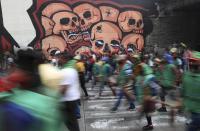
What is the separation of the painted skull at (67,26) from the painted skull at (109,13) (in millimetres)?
1817

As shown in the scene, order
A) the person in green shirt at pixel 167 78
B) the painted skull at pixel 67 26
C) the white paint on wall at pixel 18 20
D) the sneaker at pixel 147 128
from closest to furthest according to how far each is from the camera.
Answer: the sneaker at pixel 147 128 < the person in green shirt at pixel 167 78 < the white paint on wall at pixel 18 20 < the painted skull at pixel 67 26

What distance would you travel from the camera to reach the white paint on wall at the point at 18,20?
32.2m

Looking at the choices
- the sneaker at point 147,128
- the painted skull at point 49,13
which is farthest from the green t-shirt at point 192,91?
the painted skull at point 49,13

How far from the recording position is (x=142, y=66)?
34.1 feet

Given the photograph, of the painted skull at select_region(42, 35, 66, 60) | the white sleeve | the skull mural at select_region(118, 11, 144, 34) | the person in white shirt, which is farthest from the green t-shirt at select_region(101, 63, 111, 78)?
the skull mural at select_region(118, 11, 144, 34)

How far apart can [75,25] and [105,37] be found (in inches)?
84.5

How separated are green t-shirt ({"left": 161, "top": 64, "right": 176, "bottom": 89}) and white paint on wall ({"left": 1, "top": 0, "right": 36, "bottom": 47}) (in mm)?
22093

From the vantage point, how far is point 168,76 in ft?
36.3

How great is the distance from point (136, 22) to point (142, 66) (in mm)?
22740

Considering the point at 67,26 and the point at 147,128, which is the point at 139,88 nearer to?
the point at 147,128

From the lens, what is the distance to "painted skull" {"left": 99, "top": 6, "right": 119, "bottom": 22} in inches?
1293


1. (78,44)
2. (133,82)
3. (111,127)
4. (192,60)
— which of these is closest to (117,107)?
(133,82)

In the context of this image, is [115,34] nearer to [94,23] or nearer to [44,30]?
[94,23]

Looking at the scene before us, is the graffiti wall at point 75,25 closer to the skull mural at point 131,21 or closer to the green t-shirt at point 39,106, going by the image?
the skull mural at point 131,21
